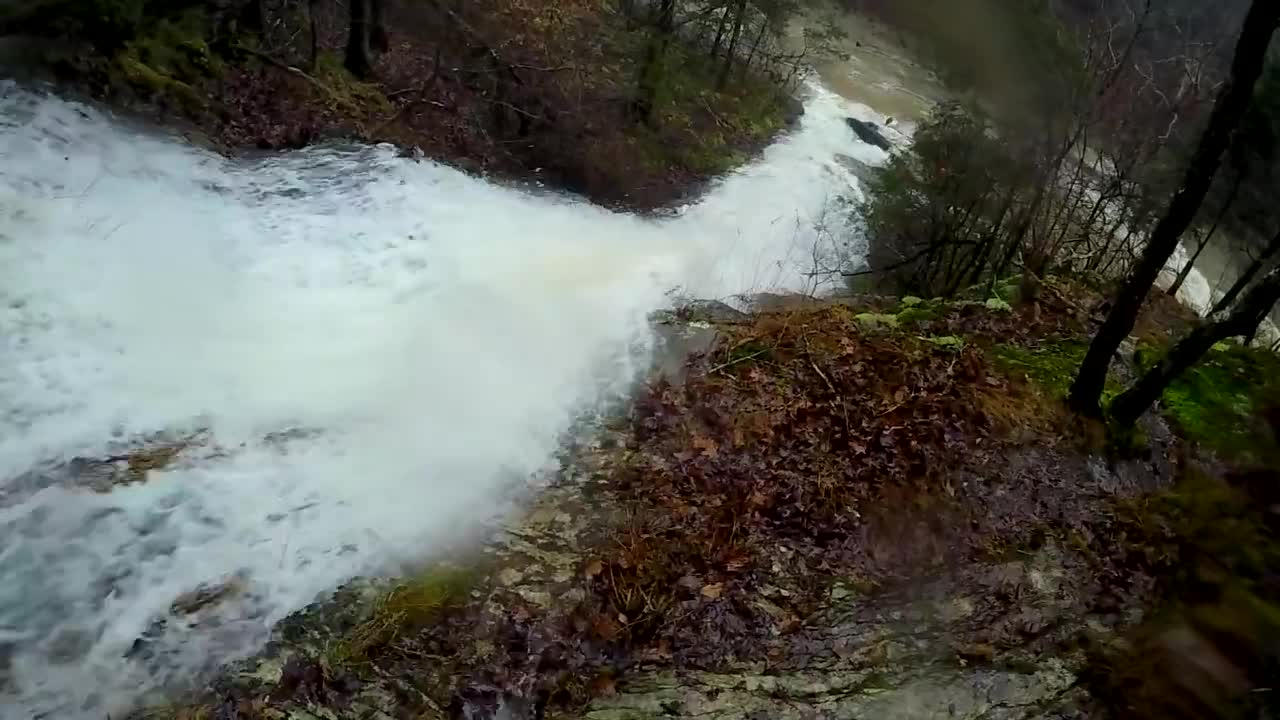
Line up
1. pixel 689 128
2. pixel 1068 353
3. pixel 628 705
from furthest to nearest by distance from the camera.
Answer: pixel 689 128, pixel 1068 353, pixel 628 705

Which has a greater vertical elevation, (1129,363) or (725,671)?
(1129,363)

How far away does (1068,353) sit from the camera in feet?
26.5

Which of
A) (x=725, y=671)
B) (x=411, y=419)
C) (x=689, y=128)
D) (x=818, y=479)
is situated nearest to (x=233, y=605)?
(x=411, y=419)

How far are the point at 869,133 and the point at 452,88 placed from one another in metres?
13.8

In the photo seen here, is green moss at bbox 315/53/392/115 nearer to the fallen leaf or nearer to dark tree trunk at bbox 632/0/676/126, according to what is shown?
dark tree trunk at bbox 632/0/676/126

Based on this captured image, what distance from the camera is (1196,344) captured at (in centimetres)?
594

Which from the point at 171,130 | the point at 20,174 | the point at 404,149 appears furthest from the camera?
the point at 404,149

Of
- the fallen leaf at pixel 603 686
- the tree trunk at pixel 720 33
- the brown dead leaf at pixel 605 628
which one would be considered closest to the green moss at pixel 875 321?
the brown dead leaf at pixel 605 628

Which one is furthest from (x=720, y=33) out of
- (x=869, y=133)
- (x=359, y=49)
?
(x=359, y=49)

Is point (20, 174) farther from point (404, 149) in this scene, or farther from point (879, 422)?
point (879, 422)

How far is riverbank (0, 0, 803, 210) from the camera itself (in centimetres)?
929

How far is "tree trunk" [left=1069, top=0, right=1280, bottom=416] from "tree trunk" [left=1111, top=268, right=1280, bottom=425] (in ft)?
1.16

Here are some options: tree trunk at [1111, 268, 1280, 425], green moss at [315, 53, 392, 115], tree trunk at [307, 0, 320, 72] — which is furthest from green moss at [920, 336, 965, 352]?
tree trunk at [307, 0, 320, 72]

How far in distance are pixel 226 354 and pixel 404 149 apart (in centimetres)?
586
